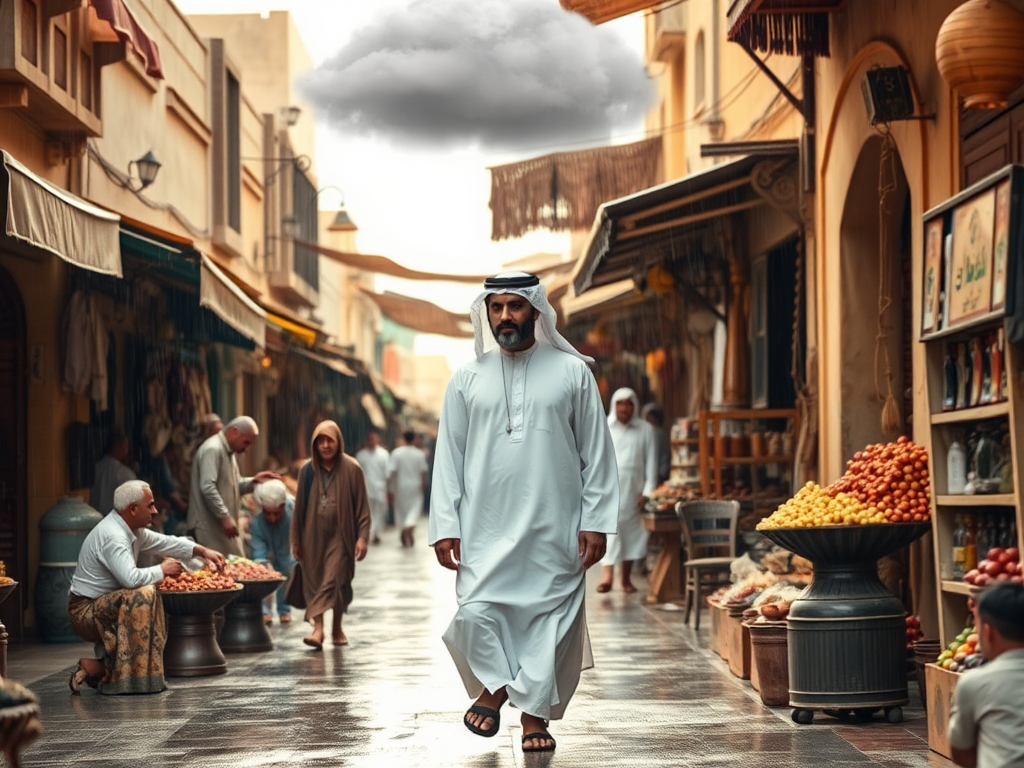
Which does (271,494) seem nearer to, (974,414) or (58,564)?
(58,564)

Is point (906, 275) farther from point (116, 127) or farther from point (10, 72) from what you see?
point (116, 127)

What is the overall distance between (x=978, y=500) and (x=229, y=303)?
7.40m

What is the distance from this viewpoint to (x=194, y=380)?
60.0 feet

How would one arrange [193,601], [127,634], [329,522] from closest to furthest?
[127,634] < [193,601] < [329,522]

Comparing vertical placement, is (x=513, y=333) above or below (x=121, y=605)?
above

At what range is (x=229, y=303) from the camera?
13.1 metres

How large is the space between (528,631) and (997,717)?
329 cm

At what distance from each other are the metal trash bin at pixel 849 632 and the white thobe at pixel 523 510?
1.11 m

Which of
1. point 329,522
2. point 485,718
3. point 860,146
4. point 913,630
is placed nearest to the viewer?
point 485,718

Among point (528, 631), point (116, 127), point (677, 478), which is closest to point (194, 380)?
point (116, 127)

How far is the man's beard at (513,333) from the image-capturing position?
7.70m

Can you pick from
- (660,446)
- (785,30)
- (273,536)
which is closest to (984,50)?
(785,30)

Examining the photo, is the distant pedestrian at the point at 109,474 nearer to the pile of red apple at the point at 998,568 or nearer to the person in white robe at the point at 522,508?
the person in white robe at the point at 522,508

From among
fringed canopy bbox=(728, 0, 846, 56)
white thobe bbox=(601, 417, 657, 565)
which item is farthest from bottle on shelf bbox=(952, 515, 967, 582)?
white thobe bbox=(601, 417, 657, 565)
